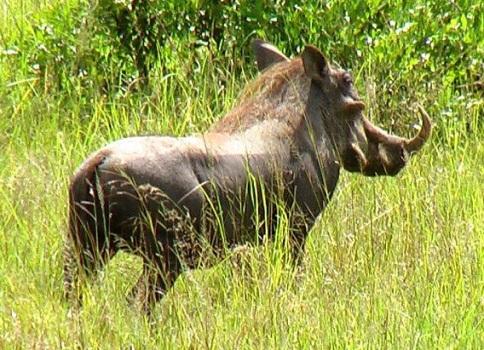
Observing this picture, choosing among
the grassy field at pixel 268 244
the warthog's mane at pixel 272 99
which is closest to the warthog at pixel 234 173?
the warthog's mane at pixel 272 99

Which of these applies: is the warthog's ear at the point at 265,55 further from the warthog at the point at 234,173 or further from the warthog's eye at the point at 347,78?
the warthog's eye at the point at 347,78

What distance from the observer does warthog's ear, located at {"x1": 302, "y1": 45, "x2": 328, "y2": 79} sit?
6.29 metres

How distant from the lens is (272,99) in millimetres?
6312

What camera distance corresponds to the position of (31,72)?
8008 mm

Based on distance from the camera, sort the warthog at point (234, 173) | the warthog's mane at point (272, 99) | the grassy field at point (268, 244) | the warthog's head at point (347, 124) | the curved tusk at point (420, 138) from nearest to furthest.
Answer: the grassy field at point (268, 244) → the warthog at point (234, 173) → the warthog's mane at point (272, 99) → the warthog's head at point (347, 124) → the curved tusk at point (420, 138)

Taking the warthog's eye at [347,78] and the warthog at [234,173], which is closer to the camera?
the warthog at [234,173]

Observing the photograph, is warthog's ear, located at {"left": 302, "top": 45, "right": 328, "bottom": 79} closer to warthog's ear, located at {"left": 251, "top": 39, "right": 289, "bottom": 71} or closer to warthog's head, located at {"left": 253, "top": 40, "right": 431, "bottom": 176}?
warthog's head, located at {"left": 253, "top": 40, "right": 431, "bottom": 176}

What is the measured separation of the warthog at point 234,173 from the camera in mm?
5480

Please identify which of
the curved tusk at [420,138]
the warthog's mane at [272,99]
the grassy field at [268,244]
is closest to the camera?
the grassy field at [268,244]

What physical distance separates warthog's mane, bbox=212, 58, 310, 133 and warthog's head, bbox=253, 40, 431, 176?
54 mm

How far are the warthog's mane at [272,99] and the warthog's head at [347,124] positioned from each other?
5 centimetres

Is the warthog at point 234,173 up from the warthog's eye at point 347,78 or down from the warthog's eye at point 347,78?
down

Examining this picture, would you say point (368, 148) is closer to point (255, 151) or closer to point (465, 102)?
point (255, 151)

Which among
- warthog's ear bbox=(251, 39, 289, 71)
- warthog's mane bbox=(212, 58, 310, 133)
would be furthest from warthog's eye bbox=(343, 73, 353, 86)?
warthog's ear bbox=(251, 39, 289, 71)
